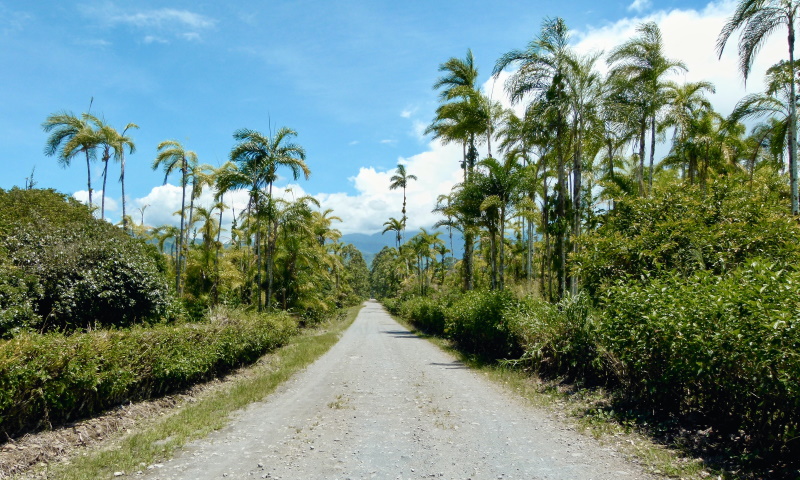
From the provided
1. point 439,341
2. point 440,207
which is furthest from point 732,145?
point 439,341

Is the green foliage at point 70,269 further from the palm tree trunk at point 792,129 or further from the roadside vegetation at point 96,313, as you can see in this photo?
the palm tree trunk at point 792,129

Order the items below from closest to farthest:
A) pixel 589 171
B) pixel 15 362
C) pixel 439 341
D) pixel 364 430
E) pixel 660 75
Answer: pixel 15 362, pixel 364 430, pixel 660 75, pixel 439 341, pixel 589 171

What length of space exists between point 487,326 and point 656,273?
21.1 feet

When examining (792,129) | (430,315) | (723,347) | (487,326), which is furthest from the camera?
(430,315)

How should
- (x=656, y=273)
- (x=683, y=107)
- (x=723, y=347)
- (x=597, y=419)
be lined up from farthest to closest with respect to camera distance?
(x=683, y=107)
(x=656, y=273)
(x=597, y=419)
(x=723, y=347)

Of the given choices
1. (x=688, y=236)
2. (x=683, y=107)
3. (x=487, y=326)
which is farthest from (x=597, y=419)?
(x=683, y=107)

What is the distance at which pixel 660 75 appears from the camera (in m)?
19.1

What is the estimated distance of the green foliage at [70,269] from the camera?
9430 millimetres

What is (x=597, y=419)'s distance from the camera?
679cm

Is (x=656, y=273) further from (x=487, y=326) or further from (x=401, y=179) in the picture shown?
(x=401, y=179)

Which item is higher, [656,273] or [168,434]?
[656,273]

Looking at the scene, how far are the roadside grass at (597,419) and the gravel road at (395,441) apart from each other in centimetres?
23

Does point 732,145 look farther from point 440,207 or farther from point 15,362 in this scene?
point 15,362

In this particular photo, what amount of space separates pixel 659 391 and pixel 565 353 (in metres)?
3.05
